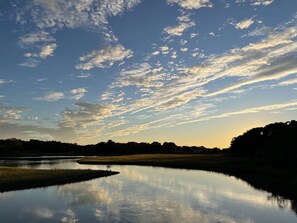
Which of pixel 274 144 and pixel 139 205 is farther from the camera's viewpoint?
pixel 274 144

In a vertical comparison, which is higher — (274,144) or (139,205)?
(274,144)

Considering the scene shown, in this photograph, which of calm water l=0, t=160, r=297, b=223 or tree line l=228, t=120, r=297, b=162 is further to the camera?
tree line l=228, t=120, r=297, b=162

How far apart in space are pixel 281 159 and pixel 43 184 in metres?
52.9

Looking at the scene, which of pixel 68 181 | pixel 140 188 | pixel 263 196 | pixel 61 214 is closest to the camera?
pixel 61 214

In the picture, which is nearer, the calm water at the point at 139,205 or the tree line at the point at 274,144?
the calm water at the point at 139,205

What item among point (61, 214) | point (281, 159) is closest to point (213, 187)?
point (61, 214)

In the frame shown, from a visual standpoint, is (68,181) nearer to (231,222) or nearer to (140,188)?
(140,188)

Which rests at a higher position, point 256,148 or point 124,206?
point 256,148

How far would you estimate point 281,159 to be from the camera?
78250mm

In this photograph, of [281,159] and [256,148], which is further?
[256,148]

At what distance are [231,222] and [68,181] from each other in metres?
33.6

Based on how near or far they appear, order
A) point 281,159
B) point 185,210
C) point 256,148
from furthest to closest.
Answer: point 256,148
point 281,159
point 185,210

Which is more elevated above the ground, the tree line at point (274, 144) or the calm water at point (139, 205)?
the tree line at point (274, 144)

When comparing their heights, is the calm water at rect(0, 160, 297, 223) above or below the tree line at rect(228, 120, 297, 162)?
below
